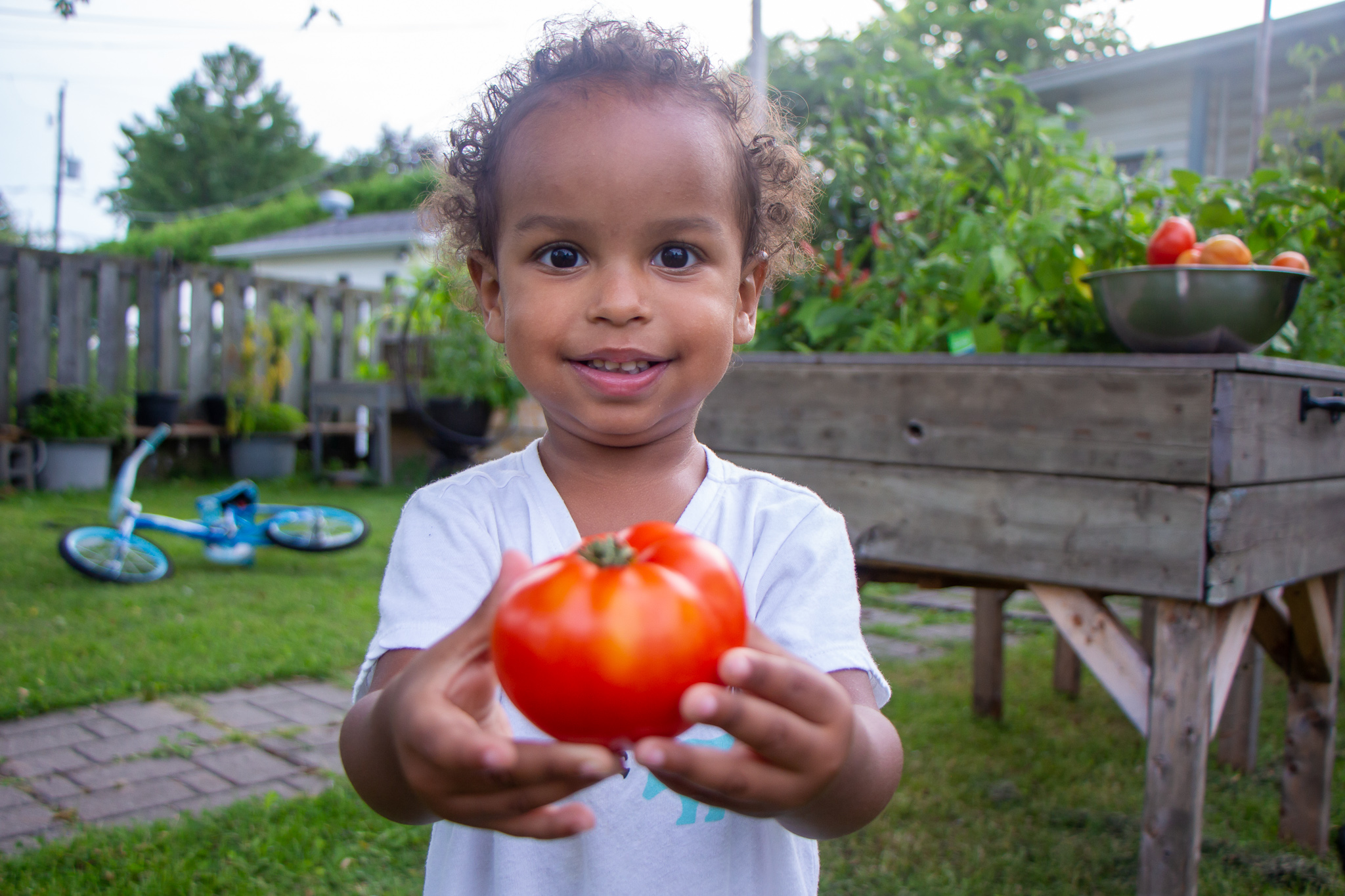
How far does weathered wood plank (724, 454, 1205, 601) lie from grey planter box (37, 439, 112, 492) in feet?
22.5

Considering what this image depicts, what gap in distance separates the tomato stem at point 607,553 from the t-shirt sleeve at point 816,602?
0.40m

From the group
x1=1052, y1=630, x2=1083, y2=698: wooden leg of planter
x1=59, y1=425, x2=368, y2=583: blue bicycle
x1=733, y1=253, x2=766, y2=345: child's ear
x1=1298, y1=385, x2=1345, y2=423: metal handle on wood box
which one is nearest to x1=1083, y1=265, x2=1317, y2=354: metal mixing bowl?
x1=1298, y1=385, x2=1345, y2=423: metal handle on wood box

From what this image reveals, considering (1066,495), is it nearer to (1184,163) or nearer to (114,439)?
(114,439)

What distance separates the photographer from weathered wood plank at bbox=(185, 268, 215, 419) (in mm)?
8828

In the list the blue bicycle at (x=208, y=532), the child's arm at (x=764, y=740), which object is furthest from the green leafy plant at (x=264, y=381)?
the child's arm at (x=764, y=740)

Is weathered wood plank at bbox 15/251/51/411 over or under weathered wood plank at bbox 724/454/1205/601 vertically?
over

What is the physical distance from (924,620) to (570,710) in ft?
16.3

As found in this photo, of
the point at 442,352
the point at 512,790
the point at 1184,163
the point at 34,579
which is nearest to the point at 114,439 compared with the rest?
the point at 442,352

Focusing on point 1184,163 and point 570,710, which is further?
point 1184,163

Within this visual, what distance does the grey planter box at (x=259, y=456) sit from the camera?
8.93 metres

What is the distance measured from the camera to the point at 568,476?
1.23 m

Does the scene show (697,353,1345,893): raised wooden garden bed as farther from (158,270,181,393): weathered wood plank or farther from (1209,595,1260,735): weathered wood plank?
(158,270,181,393): weathered wood plank

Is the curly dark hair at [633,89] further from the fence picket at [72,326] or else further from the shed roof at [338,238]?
the shed roof at [338,238]

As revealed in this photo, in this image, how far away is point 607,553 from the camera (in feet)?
2.30
